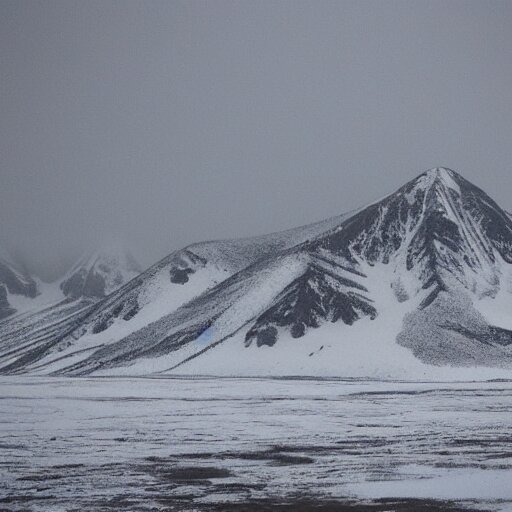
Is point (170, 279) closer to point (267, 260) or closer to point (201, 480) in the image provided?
point (267, 260)

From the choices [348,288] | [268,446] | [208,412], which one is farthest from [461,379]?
[268,446]

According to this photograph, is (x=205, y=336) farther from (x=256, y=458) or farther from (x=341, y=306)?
(x=256, y=458)

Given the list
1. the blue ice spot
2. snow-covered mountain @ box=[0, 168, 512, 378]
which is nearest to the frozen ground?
snow-covered mountain @ box=[0, 168, 512, 378]

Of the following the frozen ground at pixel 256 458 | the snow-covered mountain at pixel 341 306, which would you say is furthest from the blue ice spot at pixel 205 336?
the frozen ground at pixel 256 458

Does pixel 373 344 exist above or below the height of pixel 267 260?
below

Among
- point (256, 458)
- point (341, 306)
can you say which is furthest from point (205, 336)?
point (256, 458)

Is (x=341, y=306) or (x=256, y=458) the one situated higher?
(x=341, y=306)
